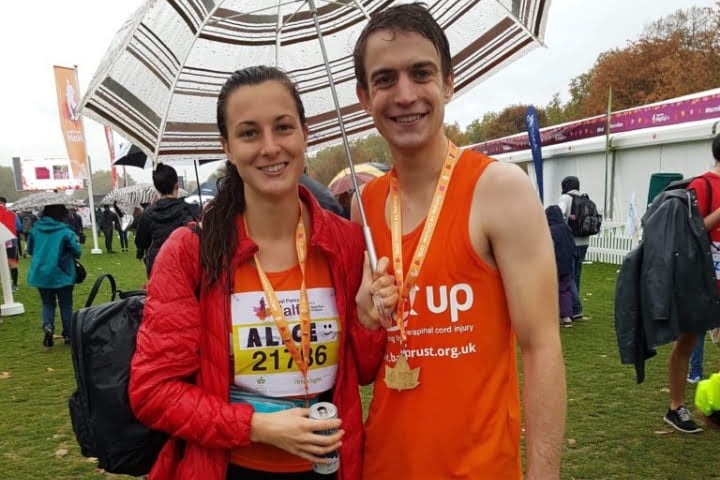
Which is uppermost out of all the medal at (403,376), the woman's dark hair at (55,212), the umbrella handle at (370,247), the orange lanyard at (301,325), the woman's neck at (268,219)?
the woman's dark hair at (55,212)

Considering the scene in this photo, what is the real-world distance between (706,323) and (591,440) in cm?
127

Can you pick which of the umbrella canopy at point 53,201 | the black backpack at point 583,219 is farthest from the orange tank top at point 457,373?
the umbrella canopy at point 53,201

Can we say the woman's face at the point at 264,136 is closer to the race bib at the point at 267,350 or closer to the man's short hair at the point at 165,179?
the race bib at the point at 267,350

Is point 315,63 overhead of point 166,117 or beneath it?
overhead

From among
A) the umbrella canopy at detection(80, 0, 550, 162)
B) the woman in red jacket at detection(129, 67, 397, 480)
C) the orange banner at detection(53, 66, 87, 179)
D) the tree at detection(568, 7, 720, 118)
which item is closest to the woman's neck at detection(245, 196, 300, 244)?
the woman in red jacket at detection(129, 67, 397, 480)

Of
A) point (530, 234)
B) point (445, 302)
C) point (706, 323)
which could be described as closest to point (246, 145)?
point (445, 302)

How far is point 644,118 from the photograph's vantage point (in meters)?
15.5

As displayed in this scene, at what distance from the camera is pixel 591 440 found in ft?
14.6

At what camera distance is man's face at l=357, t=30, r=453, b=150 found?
1771 millimetres

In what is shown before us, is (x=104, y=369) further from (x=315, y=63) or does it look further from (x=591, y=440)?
(x=591, y=440)

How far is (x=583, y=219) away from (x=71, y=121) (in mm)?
18432

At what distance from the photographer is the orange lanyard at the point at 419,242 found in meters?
1.70

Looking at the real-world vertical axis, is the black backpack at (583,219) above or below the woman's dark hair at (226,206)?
below

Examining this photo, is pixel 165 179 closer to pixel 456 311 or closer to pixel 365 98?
pixel 365 98
